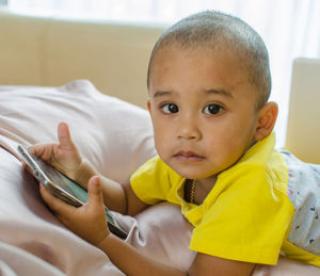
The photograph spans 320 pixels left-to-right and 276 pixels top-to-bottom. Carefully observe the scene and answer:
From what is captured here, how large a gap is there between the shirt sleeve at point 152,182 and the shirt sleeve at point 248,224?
10.4 inches

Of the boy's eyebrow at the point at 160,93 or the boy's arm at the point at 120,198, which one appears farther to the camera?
the boy's arm at the point at 120,198

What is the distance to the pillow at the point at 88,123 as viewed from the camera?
4.19 feet

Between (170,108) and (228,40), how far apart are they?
5.9 inches

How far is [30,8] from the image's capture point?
8.04ft

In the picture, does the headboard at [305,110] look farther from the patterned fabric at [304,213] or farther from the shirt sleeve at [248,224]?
the shirt sleeve at [248,224]

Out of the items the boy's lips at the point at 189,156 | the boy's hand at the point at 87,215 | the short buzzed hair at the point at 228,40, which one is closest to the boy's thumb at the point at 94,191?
the boy's hand at the point at 87,215

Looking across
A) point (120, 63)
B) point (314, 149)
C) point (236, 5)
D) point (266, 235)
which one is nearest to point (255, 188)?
point (266, 235)

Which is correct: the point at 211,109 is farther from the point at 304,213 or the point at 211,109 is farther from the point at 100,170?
the point at 100,170

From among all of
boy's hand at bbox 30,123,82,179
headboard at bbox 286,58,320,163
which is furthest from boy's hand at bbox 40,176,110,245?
headboard at bbox 286,58,320,163

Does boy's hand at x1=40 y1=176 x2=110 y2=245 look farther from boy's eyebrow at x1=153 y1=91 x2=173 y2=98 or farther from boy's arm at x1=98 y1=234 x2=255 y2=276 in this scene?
boy's eyebrow at x1=153 y1=91 x2=173 y2=98

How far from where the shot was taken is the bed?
0.83 metres

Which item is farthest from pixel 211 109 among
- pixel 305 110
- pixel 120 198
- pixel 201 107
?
pixel 305 110

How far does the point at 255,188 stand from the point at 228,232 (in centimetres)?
8

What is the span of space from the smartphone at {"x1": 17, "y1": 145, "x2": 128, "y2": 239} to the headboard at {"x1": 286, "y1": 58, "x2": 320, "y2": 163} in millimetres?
721
